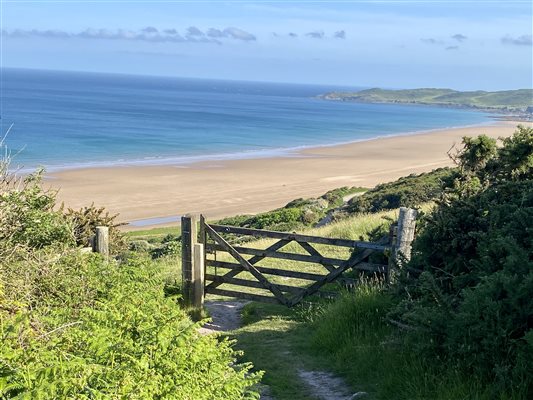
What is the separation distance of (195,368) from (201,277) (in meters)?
5.76

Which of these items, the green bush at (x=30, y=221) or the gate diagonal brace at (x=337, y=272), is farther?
the gate diagonal brace at (x=337, y=272)

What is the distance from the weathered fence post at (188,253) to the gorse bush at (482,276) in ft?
12.6

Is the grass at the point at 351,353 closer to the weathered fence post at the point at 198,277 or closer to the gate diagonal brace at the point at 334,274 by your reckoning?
the gate diagonal brace at the point at 334,274

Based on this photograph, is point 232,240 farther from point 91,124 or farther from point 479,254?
point 91,124

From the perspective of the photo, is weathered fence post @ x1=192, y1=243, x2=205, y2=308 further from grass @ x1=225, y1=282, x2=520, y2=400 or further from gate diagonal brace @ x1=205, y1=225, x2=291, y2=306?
grass @ x1=225, y1=282, x2=520, y2=400

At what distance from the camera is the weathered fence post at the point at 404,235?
9.73m

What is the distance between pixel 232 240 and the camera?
24828 mm

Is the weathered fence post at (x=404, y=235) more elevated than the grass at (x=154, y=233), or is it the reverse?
the weathered fence post at (x=404, y=235)

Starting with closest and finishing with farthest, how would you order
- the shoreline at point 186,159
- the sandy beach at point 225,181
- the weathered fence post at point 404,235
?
the weathered fence post at point 404,235, the sandy beach at point 225,181, the shoreline at point 186,159

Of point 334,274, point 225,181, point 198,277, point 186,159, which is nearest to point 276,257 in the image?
point 334,274

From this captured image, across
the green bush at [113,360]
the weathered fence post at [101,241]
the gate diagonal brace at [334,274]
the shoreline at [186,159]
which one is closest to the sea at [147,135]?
the shoreline at [186,159]

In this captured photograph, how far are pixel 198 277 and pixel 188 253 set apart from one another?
46 centimetres

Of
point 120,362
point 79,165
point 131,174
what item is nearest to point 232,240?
point 120,362

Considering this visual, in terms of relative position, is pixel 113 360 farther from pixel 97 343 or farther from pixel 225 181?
pixel 225 181
